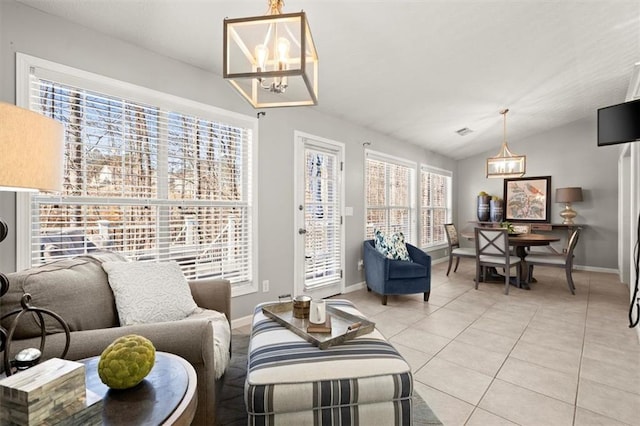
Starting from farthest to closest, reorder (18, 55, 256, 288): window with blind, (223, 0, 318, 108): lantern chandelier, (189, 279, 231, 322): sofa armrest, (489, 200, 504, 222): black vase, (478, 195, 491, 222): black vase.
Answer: (478, 195, 491, 222): black vase → (489, 200, 504, 222): black vase → (189, 279, 231, 322): sofa armrest → (18, 55, 256, 288): window with blind → (223, 0, 318, 108): lantern chandelier

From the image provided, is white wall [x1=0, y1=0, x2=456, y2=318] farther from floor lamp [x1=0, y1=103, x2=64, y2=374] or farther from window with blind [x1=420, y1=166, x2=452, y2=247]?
window with blind [x1=420, y1=166, x2=452, y2=247]

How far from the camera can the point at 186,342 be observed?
1.37m

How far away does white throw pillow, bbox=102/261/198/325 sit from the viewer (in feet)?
5.55

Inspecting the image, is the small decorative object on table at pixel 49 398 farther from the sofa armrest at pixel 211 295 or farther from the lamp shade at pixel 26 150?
the sofa armrest at pixel 211 295

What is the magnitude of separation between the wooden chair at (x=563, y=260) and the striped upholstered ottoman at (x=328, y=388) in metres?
4.04

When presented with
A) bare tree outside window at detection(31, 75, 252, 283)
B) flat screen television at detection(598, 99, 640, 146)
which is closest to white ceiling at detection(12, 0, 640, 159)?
bare tree outside window at detection(31, 75, 252, 283)

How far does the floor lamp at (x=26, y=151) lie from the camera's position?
34.3 inches

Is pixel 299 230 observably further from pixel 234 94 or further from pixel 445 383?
pixel 445 383

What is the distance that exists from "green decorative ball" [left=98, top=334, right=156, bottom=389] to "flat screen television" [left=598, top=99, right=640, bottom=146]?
2.79 m

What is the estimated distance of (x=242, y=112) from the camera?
3.08 m

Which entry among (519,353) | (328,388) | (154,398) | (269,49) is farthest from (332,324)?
(519,353)

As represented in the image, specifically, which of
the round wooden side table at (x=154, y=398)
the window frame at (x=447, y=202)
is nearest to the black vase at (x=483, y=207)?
the window frame at (x=447, y=202)

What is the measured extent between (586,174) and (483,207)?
6.25 feet

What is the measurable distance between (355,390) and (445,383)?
1089mm
